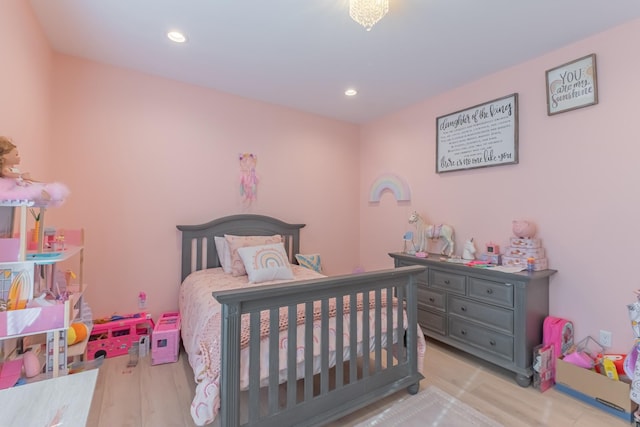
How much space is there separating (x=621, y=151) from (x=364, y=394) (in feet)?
7.66

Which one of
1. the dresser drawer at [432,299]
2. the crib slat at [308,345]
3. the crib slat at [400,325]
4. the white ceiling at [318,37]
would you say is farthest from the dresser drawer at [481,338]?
the white ceiling at [318,37]

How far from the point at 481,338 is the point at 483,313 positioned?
0.20 m

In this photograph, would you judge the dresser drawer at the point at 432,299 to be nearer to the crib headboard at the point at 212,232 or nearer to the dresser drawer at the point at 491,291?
the dresser drawer at the point at 491,291

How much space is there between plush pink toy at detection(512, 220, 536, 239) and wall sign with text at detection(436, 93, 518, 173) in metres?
0.55

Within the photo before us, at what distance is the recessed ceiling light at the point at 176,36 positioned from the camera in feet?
7.01

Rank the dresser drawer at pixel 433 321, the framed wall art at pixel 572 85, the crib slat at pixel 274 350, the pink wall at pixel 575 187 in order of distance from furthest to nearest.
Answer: the dresser drawer at pixel 433 321 → the framed wall art at pixel 572 85 → the pink wall at pixel 575 187 → the crib slat at pixel 274 350

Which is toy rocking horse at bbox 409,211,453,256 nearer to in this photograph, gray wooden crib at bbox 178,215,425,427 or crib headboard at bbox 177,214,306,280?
gray wooden crib at bbox 178,215,425,427

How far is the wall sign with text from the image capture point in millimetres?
2580

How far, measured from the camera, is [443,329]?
2.66 metres

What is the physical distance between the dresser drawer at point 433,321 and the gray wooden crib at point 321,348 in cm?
67

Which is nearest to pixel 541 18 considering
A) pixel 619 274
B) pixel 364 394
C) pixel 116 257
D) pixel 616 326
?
pixel 619 274

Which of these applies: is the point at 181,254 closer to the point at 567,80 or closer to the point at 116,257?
the point at 116,257

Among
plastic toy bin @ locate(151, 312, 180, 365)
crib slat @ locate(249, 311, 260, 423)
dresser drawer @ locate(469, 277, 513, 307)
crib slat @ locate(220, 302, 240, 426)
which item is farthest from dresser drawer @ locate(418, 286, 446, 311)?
plastic toy bin @ locate(151, 312, 180, 365)

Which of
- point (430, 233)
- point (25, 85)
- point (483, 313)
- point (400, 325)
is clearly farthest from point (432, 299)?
point (25, 85)
